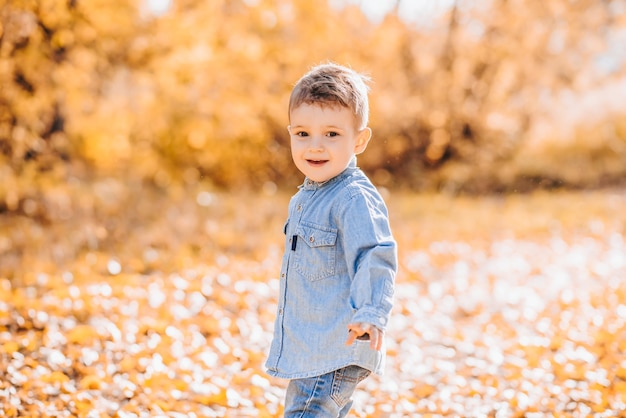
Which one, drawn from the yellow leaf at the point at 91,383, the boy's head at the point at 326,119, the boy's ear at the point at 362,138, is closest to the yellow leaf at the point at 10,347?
the yellow leaf at the point at 91,383

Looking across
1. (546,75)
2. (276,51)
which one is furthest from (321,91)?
(546,75)

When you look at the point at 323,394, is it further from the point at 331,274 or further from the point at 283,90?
the point at 283,90

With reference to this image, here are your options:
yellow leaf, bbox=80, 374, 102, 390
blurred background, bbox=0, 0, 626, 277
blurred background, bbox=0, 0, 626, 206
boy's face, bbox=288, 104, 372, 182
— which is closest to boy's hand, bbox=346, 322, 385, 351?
boy's face, bbox=288, 104, 372, 182

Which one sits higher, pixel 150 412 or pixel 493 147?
pixel 493 147

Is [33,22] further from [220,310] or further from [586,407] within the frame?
[586,407]

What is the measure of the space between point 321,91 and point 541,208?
10386 millimetres

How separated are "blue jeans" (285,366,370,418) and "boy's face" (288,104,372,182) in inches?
26.2

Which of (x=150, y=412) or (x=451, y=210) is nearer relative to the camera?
(x=150, y=412)

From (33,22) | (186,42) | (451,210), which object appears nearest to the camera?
(33,22)

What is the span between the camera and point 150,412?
3.73m

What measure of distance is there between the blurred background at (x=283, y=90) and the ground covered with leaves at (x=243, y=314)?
1.10 m

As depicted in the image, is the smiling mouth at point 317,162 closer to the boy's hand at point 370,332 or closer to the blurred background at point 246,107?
the boy's hand at point 370,332

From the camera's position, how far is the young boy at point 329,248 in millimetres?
2307

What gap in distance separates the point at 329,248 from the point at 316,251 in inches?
1.9
